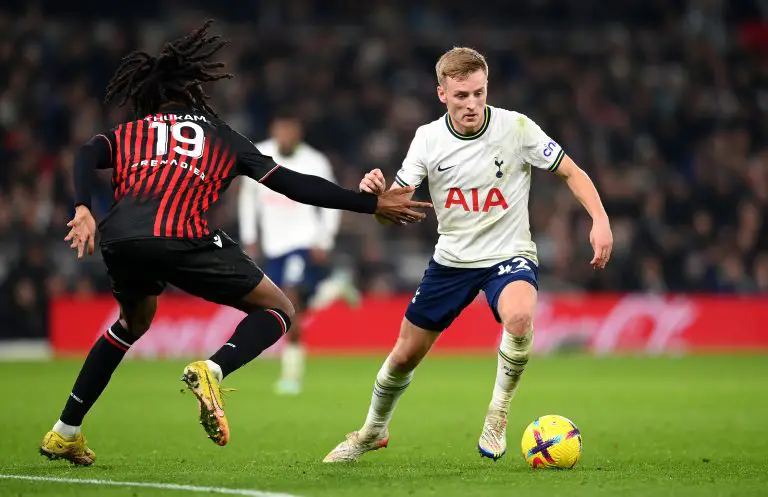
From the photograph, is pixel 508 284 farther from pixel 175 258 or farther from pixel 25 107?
pixel 25 107

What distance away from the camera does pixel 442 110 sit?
887 inches

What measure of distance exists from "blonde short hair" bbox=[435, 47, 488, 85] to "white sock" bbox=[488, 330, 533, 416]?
1.46 metres

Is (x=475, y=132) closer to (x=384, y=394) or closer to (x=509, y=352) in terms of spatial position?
(x=509, y=352)

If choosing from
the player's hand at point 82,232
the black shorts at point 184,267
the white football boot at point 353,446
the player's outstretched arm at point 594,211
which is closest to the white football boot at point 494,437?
the white football boot at point 353,446

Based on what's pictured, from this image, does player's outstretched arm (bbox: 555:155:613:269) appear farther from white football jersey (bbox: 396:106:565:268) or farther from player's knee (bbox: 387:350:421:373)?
player's knee (bbox: 387:350:421:373)

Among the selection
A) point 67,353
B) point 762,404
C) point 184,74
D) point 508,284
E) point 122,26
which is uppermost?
point 122,26

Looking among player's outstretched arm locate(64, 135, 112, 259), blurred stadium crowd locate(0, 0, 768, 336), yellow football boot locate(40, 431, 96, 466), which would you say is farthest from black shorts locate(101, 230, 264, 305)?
blurred stadium crowd locate(0, 0, 768, 336)

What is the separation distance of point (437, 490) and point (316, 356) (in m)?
13.4

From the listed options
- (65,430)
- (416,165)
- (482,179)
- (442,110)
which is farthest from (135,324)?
(442,110)

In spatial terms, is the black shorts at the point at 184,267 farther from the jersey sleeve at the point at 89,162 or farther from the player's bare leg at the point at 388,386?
the player's bare leg at the point at 388,386

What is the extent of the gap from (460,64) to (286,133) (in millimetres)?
6288

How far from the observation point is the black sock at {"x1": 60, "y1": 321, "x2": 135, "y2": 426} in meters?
6.62

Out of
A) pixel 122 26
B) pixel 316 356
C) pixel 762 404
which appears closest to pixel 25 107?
pixel 122 26

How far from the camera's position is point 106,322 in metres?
18.5
